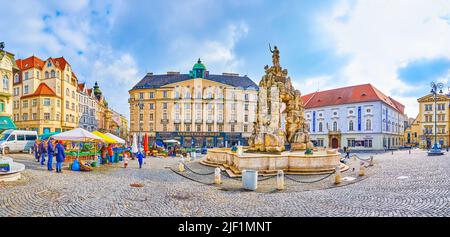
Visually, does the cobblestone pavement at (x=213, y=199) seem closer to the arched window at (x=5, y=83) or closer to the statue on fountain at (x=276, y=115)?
the statue on fountain at (x=276, y=115)

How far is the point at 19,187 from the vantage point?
9.10 meters

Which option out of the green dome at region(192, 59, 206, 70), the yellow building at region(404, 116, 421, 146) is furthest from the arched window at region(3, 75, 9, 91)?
the yellow building at region(404, 116, 421, 146)

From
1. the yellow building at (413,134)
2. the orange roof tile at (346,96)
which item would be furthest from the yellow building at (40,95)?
the yellow building at (413,134)

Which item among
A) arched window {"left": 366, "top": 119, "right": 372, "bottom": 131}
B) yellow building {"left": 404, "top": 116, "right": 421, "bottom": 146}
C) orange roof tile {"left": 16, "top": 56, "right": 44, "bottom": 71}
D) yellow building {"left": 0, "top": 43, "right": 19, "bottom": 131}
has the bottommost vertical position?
yellow building {"left": 404, "top": 116, "right": 421, "bottom": 146}

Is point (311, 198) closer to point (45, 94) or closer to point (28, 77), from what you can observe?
point (45, 94)

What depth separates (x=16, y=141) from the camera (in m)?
26.9

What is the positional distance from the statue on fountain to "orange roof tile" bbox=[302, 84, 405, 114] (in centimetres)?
3400

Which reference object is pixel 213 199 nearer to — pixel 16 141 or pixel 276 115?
pixel 276 115

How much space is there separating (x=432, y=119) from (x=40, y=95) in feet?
246

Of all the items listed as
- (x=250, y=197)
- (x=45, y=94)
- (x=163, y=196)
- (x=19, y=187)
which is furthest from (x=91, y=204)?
(x=45, y=94)

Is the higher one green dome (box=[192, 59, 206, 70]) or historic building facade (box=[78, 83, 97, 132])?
green dome (box=[192, 59, 206, 70])

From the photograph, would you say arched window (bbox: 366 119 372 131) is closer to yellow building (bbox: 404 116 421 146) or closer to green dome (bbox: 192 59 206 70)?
yellow building (bbox: 404 116 421 146)

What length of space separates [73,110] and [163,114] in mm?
17397

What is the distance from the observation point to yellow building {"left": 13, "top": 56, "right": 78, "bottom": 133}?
42031mm
